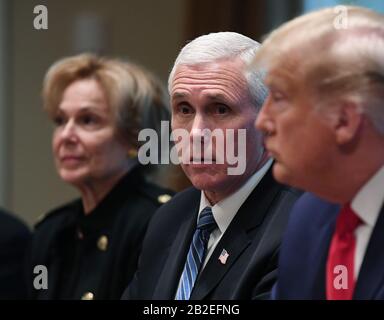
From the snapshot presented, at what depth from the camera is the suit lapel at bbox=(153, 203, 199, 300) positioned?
4.59 ft

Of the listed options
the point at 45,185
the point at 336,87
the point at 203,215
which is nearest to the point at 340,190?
the point at 336,87

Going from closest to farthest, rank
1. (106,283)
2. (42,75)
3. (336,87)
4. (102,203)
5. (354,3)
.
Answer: (336,87) → (354,3) → (106,283) → (102,203) → (42,75)

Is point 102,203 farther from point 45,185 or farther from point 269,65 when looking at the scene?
point 269,65

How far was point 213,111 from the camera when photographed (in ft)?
4.49

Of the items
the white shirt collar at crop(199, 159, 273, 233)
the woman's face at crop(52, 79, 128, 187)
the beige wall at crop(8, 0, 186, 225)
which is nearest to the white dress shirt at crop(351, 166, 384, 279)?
the white shirt collar at crop(199, 159, 273, 233)

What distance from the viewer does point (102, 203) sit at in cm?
174

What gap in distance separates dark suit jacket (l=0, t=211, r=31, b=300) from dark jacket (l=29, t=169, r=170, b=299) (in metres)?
0.08

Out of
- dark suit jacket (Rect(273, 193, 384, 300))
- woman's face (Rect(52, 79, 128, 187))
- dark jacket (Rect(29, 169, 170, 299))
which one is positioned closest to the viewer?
dark suit jacket (Rect(273, 193, 384, 300))

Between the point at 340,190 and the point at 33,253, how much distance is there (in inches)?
34.4

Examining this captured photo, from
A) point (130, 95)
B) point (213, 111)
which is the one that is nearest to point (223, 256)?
point (213, 111)

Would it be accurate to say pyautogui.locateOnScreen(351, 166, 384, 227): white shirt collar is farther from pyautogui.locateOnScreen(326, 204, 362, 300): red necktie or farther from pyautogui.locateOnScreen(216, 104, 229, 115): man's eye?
pyautogui.locateOnScreen(216, 104, 229, 115): man's eye

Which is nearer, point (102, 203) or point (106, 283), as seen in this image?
point (106, 283)

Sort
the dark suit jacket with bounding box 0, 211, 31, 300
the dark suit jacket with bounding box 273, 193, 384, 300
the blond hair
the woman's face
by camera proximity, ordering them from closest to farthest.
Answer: the blond hair → the dark suit jacket with bounding box 273, 193, 384, 300 → the woman's face → the dark suit jacket with bounding box 0, 211, 31, 300
